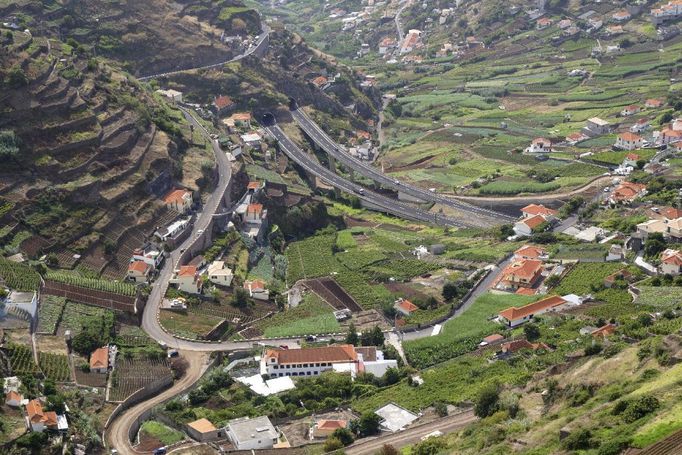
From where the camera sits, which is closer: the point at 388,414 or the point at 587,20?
the point at 388,414

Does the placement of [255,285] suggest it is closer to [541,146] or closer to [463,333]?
[463,333]

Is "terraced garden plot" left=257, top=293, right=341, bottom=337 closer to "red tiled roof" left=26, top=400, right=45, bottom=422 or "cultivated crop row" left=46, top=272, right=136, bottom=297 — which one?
"cultivated crop row" left=46, top=272, right=136, bottom=297

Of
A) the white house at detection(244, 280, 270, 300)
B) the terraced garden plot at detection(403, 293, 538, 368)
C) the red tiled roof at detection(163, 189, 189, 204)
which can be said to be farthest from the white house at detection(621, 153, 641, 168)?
the red tiled roof at detection(163, 189, 189, 204)

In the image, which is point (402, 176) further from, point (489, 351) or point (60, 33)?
point (489, 351)

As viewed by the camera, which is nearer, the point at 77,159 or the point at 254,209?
the point at 77,159

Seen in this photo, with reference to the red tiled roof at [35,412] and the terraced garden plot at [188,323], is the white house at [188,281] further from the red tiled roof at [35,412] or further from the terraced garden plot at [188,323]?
the red tiled roof at [35,412]

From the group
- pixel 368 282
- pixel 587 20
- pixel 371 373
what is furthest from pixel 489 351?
pixel 587 20

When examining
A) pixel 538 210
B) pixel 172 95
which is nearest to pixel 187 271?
pixel 538 210
